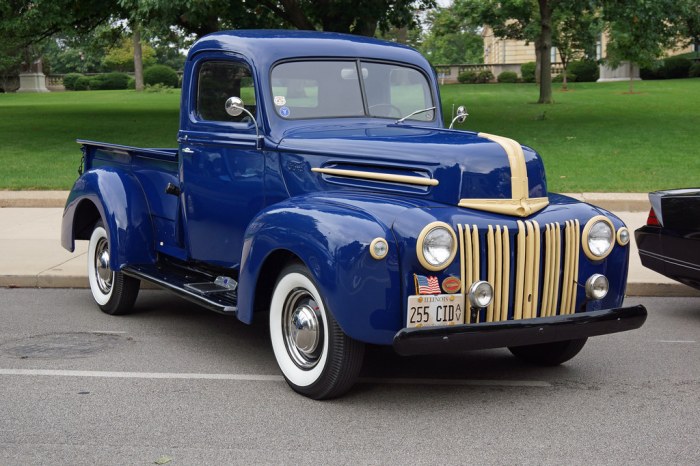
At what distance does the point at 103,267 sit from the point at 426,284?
3765 mm

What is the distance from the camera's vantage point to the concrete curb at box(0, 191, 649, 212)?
12719 mm

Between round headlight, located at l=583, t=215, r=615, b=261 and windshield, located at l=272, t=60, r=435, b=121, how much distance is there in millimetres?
1750

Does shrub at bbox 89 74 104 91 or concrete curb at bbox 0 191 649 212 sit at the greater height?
shrub at bbox 89 74 104 91

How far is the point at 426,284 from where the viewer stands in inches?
207

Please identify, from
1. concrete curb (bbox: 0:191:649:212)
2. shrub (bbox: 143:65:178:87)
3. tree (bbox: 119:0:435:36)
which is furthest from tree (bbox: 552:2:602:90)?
concrete curb (bbox: 0:191:649:212)

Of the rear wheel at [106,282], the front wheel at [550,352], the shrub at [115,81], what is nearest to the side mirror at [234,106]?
the rear wheel at [106,282]

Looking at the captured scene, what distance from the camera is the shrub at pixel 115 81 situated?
220 ft

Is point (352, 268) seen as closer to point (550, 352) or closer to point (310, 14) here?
point (550, 352)

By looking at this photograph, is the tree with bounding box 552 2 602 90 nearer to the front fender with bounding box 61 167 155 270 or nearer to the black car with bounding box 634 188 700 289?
the black car with bounding box 634 188 700 289

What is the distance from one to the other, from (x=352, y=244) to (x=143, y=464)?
152cm

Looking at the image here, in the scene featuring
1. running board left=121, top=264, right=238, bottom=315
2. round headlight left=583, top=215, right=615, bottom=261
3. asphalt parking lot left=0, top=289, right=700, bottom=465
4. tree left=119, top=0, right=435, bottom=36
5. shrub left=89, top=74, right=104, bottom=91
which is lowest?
asphalt parking lot left=0, top=289, right=700, bottom=465

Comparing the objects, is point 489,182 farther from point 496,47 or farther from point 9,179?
point 496,47

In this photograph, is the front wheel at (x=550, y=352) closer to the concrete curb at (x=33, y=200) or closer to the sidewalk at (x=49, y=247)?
the sidewalk at (x=49, y=247)

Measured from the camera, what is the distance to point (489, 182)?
5.64m
